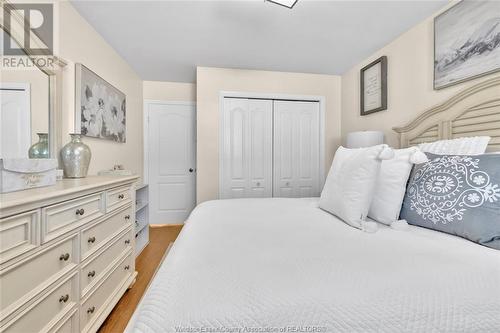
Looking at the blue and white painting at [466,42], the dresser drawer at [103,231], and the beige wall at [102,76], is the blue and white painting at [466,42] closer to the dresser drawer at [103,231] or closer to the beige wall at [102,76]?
the dresser drawer at [103,231]

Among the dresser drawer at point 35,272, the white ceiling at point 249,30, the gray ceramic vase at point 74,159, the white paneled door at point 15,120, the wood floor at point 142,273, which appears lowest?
the wood floor at point 142,273

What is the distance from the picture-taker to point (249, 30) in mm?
2170

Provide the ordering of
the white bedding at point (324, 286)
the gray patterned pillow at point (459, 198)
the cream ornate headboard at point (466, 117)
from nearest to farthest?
the white bedding at point (324, 286) → the gray patterned pillow at point (459, 198) → the cream ornate headboard at point (466, 117)

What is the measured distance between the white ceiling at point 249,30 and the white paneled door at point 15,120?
0.99 metres

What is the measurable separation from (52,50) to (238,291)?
2100 millimetres

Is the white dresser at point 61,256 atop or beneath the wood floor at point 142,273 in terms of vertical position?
atop

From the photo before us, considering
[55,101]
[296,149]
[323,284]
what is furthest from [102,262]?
[296,149]

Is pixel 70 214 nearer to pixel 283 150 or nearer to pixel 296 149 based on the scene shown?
pixel 283 150

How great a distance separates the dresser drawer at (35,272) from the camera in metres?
0.80

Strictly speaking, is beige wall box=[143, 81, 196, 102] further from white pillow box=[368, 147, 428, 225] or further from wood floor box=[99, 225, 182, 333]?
white pillow box=[368, 147, 428, 225]

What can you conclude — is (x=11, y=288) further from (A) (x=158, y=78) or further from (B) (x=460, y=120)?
(A) (x=158, y=78)

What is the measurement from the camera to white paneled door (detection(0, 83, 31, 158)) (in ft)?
3.93

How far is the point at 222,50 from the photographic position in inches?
101

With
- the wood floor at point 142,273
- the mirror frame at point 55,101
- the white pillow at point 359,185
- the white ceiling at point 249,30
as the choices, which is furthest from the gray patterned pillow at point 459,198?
the mirror frame at point 55,101
